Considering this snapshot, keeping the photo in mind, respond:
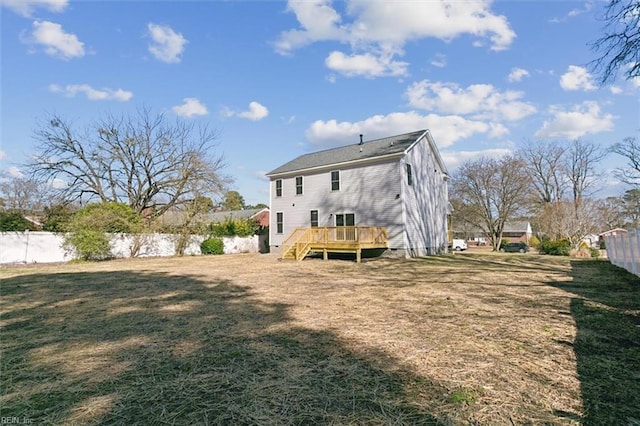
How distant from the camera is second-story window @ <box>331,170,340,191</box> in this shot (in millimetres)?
19359

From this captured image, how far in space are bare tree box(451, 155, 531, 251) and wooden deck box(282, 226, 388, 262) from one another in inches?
842

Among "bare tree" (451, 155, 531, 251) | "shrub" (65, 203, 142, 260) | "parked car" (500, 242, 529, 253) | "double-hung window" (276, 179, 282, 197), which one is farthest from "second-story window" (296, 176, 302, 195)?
"parked car" (500, 242, 529, 253)

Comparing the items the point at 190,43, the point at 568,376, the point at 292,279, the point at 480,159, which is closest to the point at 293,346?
the point at 568,376

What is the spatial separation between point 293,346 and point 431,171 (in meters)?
18.8

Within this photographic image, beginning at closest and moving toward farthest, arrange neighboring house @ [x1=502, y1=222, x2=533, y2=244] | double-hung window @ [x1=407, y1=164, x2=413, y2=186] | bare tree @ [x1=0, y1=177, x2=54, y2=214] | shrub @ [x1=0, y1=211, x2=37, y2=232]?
shrub @ [x1=0, y1=211, x2=37, y2=232]
double-hung window @ [x1=407, y1=164, x2=413, y2=186]
bare tree @ [x1=0, y1=177, x2=54, y2=214]
neighboring house @ [x1=502, y1=222, x2=533, y2=244]

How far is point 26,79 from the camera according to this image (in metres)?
10.3

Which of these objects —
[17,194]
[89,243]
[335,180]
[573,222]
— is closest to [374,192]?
[335,180]

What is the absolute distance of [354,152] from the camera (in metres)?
19.9

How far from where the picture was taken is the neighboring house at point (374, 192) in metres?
17.1

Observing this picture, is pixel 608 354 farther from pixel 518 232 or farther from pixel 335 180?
pixel 518 232

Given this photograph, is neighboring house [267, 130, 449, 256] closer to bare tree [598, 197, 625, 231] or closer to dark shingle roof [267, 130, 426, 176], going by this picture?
dark shingle roof [267, 130, 426, 176]

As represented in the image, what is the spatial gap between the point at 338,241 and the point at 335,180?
485 centimetres

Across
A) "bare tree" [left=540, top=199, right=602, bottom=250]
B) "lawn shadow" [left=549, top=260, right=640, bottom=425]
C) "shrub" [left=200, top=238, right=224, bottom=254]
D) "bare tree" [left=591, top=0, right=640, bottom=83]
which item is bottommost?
"lawn shadow" [left=549, top=260, right=640, bottom=425]

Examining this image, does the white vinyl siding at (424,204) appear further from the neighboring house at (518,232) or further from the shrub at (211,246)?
the neighboring house at (518,232)
